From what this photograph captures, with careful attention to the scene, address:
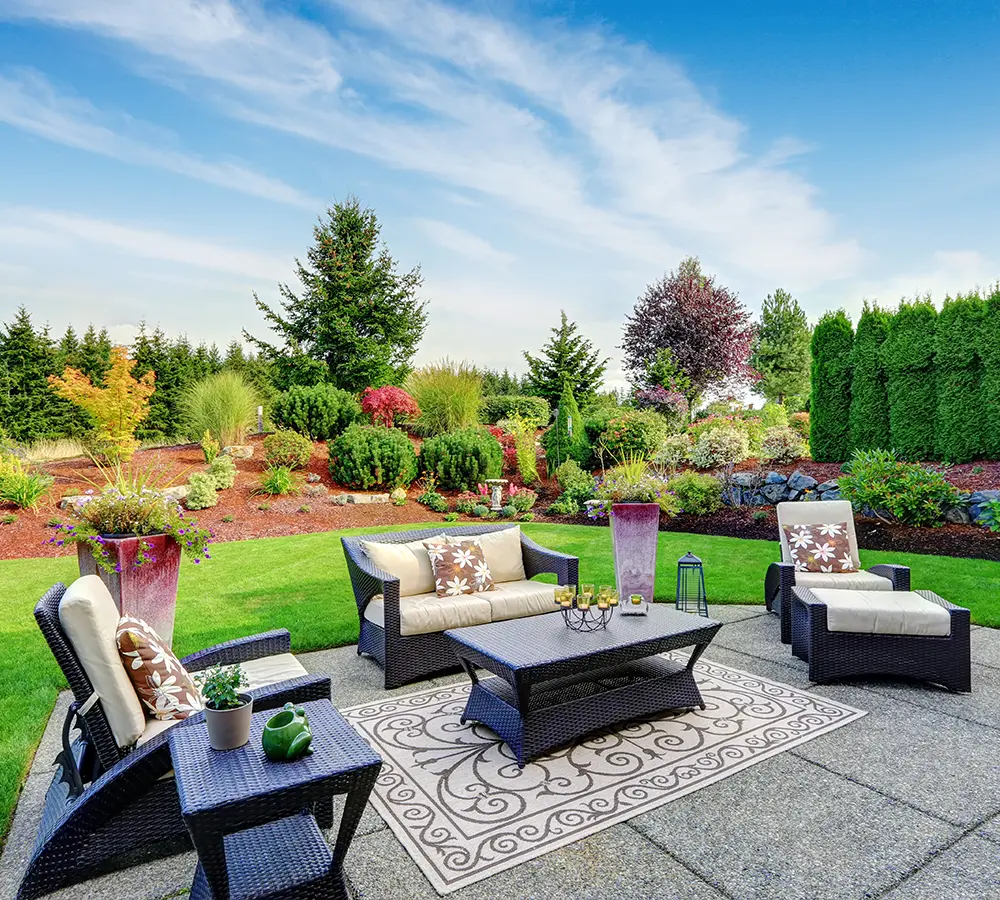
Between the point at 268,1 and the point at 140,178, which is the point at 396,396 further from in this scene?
the point at 268,1

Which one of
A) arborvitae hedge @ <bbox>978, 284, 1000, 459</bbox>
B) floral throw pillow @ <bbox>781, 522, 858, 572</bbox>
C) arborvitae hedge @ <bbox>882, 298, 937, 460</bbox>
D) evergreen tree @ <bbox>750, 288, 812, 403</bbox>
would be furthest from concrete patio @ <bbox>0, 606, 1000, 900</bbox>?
evergreen tree @ <bbox>750, 288, 812, 403</bbox>

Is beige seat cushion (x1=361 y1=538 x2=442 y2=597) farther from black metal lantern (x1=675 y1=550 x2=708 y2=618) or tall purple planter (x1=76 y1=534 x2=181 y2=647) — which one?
black metal lantern (x1=675 y1=550 x2=708 y2=618)

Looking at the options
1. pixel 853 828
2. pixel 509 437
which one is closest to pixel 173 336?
pixel 509 437

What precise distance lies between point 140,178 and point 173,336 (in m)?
12.8

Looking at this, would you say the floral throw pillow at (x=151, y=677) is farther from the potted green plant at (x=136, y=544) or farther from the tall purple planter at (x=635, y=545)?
the tall purple planter at (x=635, y=545)

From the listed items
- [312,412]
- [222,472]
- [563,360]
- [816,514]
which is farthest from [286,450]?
[563,360]

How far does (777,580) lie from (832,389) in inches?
256

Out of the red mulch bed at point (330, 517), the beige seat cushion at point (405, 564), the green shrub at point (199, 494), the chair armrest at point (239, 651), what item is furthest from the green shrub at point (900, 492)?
the green shrub at point (199, 494)

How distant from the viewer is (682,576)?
510 cm

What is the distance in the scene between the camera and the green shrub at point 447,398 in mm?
12867

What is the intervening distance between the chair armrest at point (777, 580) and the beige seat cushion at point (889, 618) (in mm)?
611

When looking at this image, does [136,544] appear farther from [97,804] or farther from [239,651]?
[97,804]

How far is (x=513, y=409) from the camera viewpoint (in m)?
15.6

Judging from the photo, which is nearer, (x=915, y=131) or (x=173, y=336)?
(x=915, y=131)
